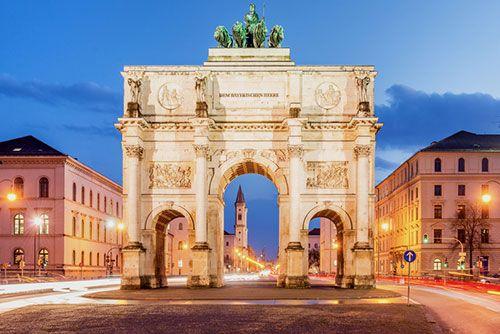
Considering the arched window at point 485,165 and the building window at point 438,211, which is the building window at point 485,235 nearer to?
the building window at point 438,211

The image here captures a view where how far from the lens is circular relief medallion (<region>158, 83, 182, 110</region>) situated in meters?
43.2

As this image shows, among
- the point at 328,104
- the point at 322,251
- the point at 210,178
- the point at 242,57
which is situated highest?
the point at 242,57

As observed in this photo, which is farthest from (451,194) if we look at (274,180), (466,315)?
(466,315)

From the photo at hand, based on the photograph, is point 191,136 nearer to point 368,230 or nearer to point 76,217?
point 368,230

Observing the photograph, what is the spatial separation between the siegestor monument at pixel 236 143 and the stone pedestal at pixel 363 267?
1.43 metres

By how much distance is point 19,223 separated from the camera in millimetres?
68875

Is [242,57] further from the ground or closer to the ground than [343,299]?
further from the ground

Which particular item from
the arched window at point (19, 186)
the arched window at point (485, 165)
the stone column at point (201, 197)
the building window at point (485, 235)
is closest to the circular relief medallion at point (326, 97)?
the stone column at point (201, 197)

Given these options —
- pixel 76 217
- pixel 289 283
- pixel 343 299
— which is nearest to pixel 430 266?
pixel 76 217

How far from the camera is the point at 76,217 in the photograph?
73.4 m

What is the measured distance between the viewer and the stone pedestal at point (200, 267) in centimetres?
4028

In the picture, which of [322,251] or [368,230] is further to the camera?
[322,251]

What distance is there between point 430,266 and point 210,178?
1760 inches

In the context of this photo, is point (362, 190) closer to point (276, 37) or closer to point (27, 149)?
point (276, 37)
